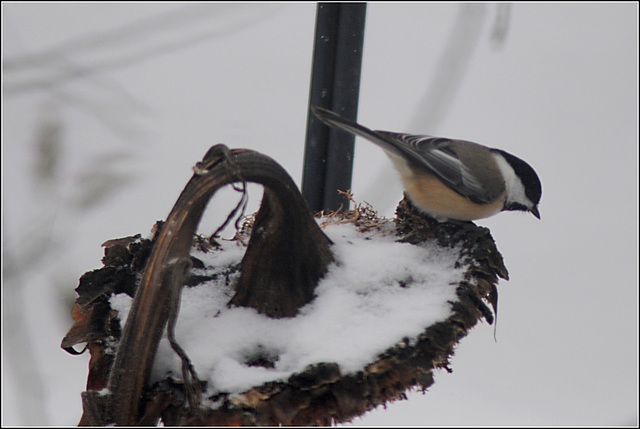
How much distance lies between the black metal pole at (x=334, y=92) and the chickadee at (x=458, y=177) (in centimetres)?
11

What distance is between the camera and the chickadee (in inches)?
44.3

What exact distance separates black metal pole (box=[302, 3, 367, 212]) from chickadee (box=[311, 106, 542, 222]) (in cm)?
11

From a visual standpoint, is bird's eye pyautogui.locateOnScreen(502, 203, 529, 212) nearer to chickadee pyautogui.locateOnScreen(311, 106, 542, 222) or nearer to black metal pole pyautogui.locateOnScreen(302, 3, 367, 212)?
chickadee pyautogui.locateOnScreen(311, 106, 542, 222)

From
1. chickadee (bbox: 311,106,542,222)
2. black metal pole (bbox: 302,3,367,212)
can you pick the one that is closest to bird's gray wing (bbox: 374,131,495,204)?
chickadee (bbox: 311,106,542,222)

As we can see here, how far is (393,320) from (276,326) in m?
0.14

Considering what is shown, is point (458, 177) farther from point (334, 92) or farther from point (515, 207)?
point (334, 92)

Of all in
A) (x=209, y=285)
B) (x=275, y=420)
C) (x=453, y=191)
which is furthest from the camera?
(x=453, y=191)

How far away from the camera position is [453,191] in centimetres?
117

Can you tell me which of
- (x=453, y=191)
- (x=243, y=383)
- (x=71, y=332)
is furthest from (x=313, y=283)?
(x=453, y=191)

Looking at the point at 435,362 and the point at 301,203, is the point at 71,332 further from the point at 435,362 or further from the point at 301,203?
the point at 435,362

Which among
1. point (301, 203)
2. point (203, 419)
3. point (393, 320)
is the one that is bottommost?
point (203, 419)

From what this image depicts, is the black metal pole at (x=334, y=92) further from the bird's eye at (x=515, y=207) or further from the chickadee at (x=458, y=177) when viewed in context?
the bird's eye at (x=515, y=207)

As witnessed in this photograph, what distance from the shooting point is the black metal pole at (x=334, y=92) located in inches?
48.6

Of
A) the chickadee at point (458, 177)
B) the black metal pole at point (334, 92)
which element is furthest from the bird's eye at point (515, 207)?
the black metal pole at point (334, 92)
